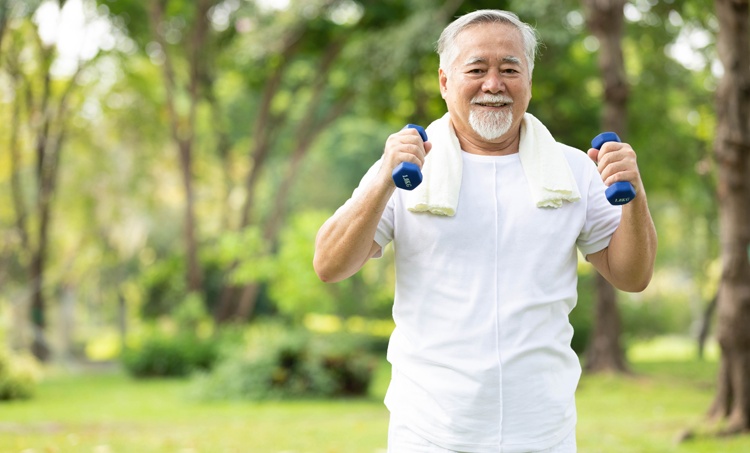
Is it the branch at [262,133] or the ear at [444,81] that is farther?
the branch at [262,133]

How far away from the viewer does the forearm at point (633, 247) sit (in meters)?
1.96

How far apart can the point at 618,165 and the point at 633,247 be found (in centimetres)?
26

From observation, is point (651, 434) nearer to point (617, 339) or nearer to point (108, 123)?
point (617, 339)

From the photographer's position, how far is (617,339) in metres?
11.9

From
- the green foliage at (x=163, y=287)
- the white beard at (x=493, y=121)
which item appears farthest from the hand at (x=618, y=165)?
the green foliage at (x=163, y=287)

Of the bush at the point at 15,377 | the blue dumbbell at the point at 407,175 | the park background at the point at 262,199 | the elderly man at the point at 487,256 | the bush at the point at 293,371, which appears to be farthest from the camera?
the bush at the point at 15,377

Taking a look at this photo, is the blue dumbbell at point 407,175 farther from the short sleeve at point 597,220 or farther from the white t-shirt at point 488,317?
the short sleeve at point 597,220

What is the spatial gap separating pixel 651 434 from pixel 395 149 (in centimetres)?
570

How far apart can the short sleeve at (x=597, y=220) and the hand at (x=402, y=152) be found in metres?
0.57

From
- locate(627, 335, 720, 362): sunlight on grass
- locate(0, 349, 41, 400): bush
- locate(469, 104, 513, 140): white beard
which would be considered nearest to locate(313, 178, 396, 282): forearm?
locate(469, 104, 513, 140): white beard

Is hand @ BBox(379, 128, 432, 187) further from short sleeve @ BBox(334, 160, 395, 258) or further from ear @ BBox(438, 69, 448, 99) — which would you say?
ear @ BBox(438, 69, 448, 99)

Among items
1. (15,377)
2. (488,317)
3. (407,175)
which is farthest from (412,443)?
(15,377)

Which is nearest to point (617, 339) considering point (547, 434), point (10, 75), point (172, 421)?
point (172, 421)

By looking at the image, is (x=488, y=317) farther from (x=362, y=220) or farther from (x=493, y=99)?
(x=493, y=99)
